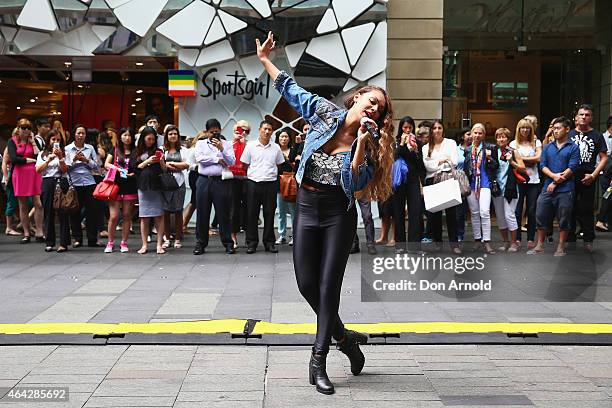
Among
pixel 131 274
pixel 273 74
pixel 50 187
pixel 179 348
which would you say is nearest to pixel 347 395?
pixel 179 348

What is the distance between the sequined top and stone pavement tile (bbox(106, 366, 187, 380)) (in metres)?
1.51

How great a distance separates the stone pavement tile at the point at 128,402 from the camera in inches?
190

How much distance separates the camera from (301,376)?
5.51 meters

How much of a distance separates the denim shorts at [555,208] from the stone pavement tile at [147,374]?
6.90 m

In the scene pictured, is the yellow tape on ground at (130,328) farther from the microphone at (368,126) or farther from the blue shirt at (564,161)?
the blue shirt at (564,161)

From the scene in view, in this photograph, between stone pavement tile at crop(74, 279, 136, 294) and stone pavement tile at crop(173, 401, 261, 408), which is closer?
stone pavement tile at crop(173, 401, 261, 408)

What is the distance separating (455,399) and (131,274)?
227 inches

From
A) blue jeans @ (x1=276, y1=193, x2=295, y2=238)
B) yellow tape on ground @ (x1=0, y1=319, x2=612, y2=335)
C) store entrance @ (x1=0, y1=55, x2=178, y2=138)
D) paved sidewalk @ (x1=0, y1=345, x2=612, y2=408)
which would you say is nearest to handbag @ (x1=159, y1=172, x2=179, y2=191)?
blue jeans @ (x1=276, y1=193, x2=295, y2=238)

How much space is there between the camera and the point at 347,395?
5.08 m

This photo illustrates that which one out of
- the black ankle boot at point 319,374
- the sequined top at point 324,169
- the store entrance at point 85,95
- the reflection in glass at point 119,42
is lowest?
the black ankle boot at point 319,374

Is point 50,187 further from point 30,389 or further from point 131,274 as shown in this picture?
point 30,389

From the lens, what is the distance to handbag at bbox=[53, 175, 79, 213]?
11.8 metres

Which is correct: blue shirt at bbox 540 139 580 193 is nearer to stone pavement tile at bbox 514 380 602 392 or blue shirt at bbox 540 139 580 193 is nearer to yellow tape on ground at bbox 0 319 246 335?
yellow tape on ground at bbox 0 319 246 335

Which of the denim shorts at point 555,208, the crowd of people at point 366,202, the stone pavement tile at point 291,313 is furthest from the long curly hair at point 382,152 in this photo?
the denim shorts at point 555,208
